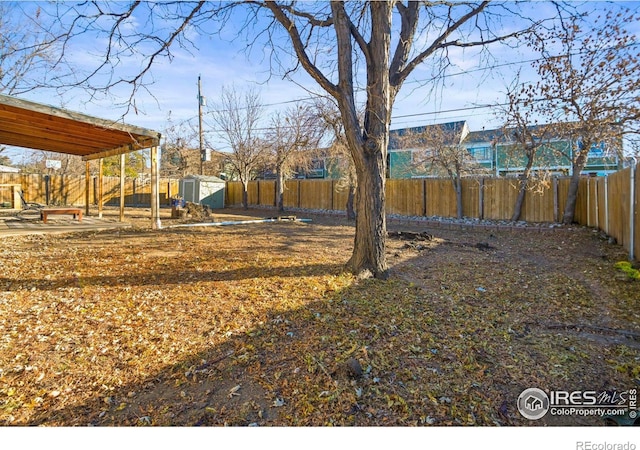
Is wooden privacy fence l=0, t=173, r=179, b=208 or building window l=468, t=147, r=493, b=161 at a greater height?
building window l=468, t=147, r=493, b=161

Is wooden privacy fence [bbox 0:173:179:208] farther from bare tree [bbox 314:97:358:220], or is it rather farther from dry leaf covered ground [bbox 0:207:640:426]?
dry leaf covered ground [bbox 0:207:640:426]

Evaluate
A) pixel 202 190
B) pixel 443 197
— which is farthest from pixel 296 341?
pixel 202 190

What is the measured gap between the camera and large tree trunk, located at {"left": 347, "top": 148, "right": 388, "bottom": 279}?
13.5ft

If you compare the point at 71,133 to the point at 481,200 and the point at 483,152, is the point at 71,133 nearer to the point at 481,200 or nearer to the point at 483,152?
the point at 481,200

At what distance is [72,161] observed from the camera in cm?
2350

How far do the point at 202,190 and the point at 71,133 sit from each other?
1063cm

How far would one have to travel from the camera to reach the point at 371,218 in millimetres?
4184

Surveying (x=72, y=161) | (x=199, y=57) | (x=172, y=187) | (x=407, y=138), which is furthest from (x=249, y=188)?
(x=199, y=57)
